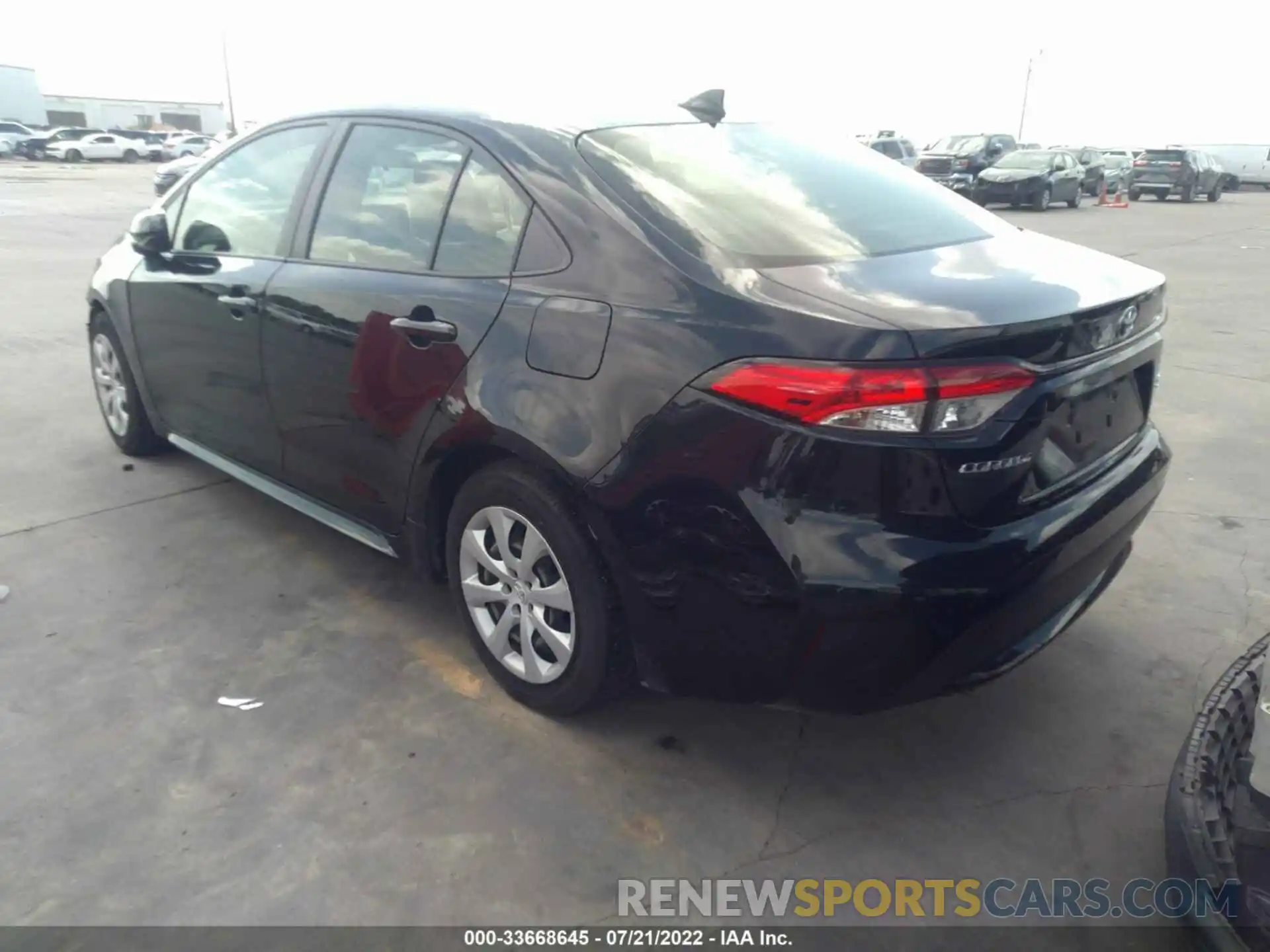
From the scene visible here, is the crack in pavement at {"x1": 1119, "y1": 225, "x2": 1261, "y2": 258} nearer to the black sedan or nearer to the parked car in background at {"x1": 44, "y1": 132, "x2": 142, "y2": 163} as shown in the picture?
the black sedan

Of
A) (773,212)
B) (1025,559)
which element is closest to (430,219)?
(773,212)

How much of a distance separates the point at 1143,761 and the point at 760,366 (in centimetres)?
164

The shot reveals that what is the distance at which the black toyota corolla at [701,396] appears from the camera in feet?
6.92

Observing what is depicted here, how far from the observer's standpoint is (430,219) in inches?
117

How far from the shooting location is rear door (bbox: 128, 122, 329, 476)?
11.5ft

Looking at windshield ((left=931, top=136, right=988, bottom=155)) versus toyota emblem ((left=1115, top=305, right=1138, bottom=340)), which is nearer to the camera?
toyota emblem ((left=1115, top=305, right=1138, bottom=340))

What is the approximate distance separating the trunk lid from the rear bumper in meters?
0.07

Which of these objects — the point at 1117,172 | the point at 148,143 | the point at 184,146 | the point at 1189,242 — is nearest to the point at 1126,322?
the point at 1189,242

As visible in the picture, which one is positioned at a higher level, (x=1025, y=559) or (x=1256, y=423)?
(x=1025, y=559)

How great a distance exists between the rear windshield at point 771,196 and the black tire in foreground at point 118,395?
3.01 meters

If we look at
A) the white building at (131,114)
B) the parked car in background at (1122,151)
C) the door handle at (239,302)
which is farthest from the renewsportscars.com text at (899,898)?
the white building at (131,114)

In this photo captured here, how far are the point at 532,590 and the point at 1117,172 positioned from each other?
34.6m

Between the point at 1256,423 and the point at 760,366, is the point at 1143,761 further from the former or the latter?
the point at 1256,423

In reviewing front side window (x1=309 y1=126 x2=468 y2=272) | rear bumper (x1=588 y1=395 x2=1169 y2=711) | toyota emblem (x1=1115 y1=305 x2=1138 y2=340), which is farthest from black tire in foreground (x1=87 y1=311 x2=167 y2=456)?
toyota emblem (x1=1115 y1=305 x2=1138 y2=340)
